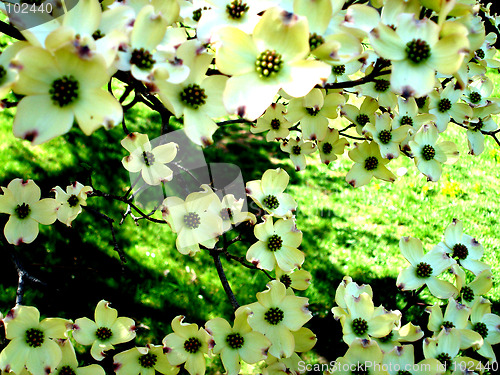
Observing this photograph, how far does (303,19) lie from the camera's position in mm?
719

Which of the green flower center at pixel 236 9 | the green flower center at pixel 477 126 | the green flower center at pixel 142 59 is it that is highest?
the green flower center at pixel 236 9

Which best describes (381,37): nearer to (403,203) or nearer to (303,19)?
(303,19)

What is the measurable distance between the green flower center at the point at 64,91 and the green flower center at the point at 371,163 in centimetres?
109

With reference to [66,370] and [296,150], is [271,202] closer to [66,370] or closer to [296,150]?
[296,150]

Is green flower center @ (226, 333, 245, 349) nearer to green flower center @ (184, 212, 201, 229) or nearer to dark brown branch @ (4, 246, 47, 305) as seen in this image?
green flower center @ (184, 212, 201, 229)

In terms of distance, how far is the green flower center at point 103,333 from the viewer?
4.18 feet

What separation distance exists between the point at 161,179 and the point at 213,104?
1.79ft

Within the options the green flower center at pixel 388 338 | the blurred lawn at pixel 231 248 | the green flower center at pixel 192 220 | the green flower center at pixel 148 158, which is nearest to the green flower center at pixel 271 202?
the green flower center at pixel 192 220

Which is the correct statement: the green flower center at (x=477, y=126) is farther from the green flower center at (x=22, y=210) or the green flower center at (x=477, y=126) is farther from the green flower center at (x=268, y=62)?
the green flower center at (x=22, y=210)

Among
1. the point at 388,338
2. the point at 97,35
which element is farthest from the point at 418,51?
the point at 388,338

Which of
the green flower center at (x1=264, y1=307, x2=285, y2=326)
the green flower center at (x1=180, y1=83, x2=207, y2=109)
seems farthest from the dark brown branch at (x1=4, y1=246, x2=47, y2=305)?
the green flower center at (x1=180, y1=83, x2=207, y2=109)

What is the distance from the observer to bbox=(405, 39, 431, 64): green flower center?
0.81 m

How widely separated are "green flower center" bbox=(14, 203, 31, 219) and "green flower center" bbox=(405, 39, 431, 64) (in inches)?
53.9

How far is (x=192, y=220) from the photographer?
121cm
